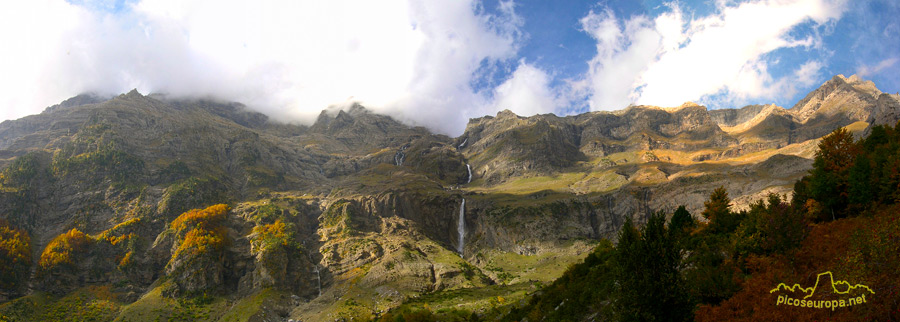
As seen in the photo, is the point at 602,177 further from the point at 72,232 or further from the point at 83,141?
the point at 83,141

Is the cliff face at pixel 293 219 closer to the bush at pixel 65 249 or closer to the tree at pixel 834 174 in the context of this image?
the bush at pixel 65 249

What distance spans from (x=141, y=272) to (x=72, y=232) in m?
24.8

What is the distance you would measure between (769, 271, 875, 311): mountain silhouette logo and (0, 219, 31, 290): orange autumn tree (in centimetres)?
15151

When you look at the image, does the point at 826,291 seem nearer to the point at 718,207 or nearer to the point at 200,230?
the point at 718,207

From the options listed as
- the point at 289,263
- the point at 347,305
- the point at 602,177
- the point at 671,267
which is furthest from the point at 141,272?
the point at 602,177

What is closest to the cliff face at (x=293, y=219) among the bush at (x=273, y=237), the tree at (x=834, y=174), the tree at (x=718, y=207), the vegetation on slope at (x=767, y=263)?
the bush at (x=273, y=237)

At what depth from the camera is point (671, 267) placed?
2783 centimetres

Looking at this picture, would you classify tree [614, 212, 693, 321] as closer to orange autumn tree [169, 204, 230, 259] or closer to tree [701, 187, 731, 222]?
tree [701, 187, 731, 222]

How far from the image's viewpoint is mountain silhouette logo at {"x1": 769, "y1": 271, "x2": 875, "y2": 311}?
19109mm

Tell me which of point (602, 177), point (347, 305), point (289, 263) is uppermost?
point (602, 177)

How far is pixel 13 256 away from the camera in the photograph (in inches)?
4134

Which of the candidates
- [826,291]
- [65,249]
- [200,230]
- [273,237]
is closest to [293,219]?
[273,237]

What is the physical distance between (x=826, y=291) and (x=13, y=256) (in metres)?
161

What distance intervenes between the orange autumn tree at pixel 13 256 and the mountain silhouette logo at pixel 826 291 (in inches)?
5965
